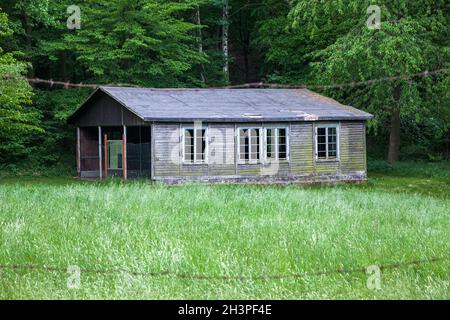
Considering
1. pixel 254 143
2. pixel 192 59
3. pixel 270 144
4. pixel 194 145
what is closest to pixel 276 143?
pixel 270 144

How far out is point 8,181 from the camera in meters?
30.6

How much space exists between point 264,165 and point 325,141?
3.07m

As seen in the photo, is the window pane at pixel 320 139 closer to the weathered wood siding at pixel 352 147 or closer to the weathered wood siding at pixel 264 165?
the weathered wood siding at pixel 264 165

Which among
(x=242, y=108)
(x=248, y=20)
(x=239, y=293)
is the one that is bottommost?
(x=239, y=293)

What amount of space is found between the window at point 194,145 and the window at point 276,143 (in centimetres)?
284

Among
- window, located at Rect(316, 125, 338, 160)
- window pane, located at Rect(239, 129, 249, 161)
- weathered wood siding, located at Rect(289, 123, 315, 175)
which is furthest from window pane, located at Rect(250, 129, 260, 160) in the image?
window, located at Rect(316, 125, 338, 160)

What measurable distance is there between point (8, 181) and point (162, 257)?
21870mm

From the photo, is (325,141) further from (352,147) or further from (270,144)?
(270,144)

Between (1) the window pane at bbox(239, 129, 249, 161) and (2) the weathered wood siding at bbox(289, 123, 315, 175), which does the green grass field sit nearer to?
(1) the window pane at bbox(239, 129, 249, 161)

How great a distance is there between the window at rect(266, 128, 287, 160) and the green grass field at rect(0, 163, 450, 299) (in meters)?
12.4

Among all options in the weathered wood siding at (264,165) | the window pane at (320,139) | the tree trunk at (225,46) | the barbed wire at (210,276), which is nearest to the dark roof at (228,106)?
the weathered wood siding at (264,165)

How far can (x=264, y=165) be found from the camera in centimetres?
3108

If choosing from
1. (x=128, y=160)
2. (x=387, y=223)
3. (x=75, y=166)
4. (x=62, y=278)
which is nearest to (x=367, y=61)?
(x=128, y=160)

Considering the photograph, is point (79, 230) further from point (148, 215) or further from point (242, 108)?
point (242, 108)
